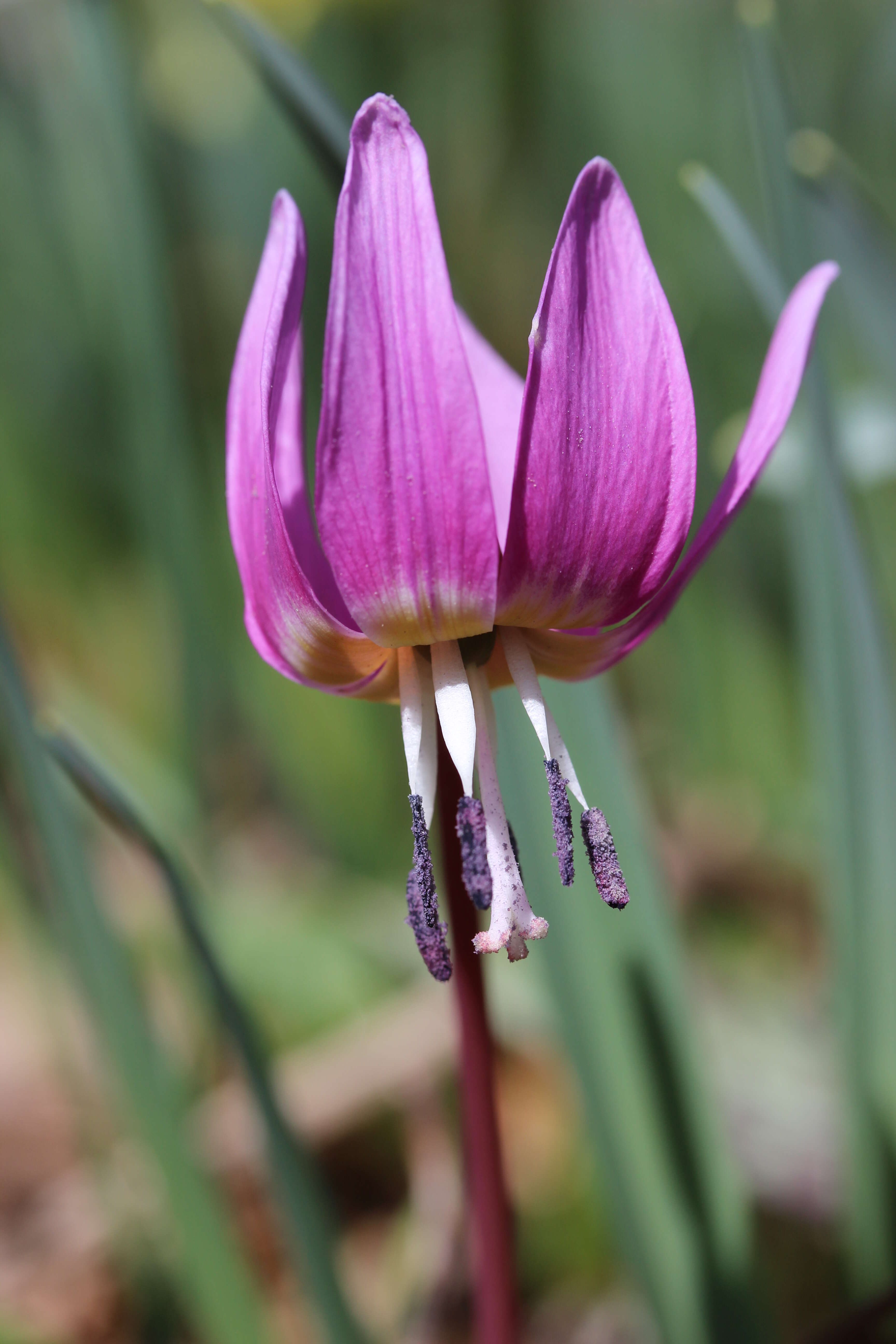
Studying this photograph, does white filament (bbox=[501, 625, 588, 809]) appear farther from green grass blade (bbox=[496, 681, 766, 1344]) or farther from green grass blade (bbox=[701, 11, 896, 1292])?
green grass blade (bbox=[701, 11, 896, 1292])

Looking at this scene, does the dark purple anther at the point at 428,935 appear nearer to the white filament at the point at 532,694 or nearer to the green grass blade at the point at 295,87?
the white filament at the point at 532,694

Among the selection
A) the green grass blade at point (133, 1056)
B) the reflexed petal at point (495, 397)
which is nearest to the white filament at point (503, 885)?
the reflexed petal at point (495, 397)

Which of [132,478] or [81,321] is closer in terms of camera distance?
[132,478]

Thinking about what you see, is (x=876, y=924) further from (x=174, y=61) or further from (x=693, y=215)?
(x=174, y=61)

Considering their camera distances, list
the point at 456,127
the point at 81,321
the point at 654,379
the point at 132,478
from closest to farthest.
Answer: the point at 654,379 < the point at 132,478 < the point at 81,321 < the point at 456,127

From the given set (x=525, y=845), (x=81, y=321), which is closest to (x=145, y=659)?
(x=81, y=321)
